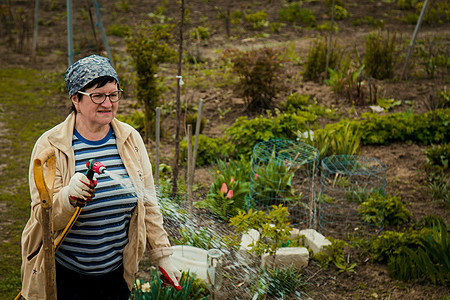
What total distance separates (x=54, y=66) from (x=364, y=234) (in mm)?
7368

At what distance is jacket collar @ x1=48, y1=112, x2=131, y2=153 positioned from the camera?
1.99m

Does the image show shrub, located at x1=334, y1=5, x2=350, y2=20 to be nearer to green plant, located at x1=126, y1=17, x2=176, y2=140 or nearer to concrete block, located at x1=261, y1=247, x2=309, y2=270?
green plant, located at x1=126, y1=17, x2=176, y2=140

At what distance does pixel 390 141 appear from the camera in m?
6.17

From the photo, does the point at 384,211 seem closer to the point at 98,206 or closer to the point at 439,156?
the point at 439,156

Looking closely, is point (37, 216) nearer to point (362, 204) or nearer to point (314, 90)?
point (362, 204)

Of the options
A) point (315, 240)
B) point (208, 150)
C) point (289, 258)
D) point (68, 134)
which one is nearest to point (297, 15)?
point (208, 150)

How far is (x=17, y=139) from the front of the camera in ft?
21.0

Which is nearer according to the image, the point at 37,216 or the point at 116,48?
the point at 37,216

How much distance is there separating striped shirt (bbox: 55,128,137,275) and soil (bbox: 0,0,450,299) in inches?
65.5

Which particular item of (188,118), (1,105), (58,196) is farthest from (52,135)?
(1,105)

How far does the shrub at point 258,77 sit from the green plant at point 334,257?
3.51 meters

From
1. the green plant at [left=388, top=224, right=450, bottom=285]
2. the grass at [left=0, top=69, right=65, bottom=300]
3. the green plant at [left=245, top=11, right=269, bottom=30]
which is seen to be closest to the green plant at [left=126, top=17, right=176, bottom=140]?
the grass at [left=0, top=69, right=65, bottom=300]

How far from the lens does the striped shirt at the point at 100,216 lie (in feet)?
6.75

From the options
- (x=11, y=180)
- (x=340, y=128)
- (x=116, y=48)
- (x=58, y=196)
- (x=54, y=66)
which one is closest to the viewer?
(x=58, y=196)
